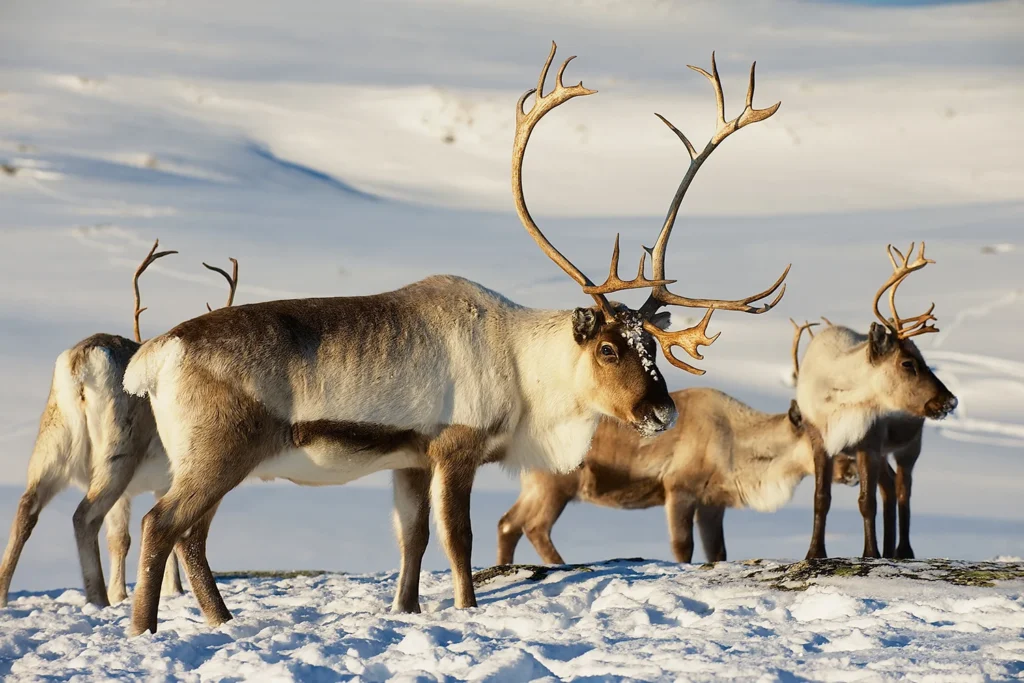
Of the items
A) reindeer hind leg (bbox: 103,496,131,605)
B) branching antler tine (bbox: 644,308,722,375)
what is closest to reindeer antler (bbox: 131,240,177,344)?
reindeer hind leg (bbox: 103,496,131,605)

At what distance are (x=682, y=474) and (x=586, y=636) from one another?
252 inches

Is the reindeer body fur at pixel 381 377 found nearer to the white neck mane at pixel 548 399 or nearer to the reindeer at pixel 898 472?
the white neck mane at pixel 548 399

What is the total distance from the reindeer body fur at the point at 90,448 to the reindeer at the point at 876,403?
19.3 ft

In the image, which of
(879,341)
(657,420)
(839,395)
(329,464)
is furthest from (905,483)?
(329,464)

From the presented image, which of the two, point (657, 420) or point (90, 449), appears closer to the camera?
point (657, 420)

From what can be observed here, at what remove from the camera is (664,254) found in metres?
9.73

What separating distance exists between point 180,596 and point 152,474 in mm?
1122

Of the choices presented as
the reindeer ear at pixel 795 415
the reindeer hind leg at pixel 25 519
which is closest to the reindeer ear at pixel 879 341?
the reindeer ear at pixel 795 415

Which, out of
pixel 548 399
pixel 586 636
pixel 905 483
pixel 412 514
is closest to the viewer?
pixel 586 636

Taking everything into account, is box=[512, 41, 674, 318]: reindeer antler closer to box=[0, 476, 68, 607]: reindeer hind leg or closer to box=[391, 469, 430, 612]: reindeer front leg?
box=[391, 469, 430, 612]: reindeer front leg

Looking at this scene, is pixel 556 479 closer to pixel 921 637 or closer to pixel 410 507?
pixel 410 507

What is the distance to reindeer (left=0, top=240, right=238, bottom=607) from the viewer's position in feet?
33.4

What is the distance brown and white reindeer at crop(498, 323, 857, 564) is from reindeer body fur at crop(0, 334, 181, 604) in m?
4.42

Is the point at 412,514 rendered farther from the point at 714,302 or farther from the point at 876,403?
the point at 876,403
